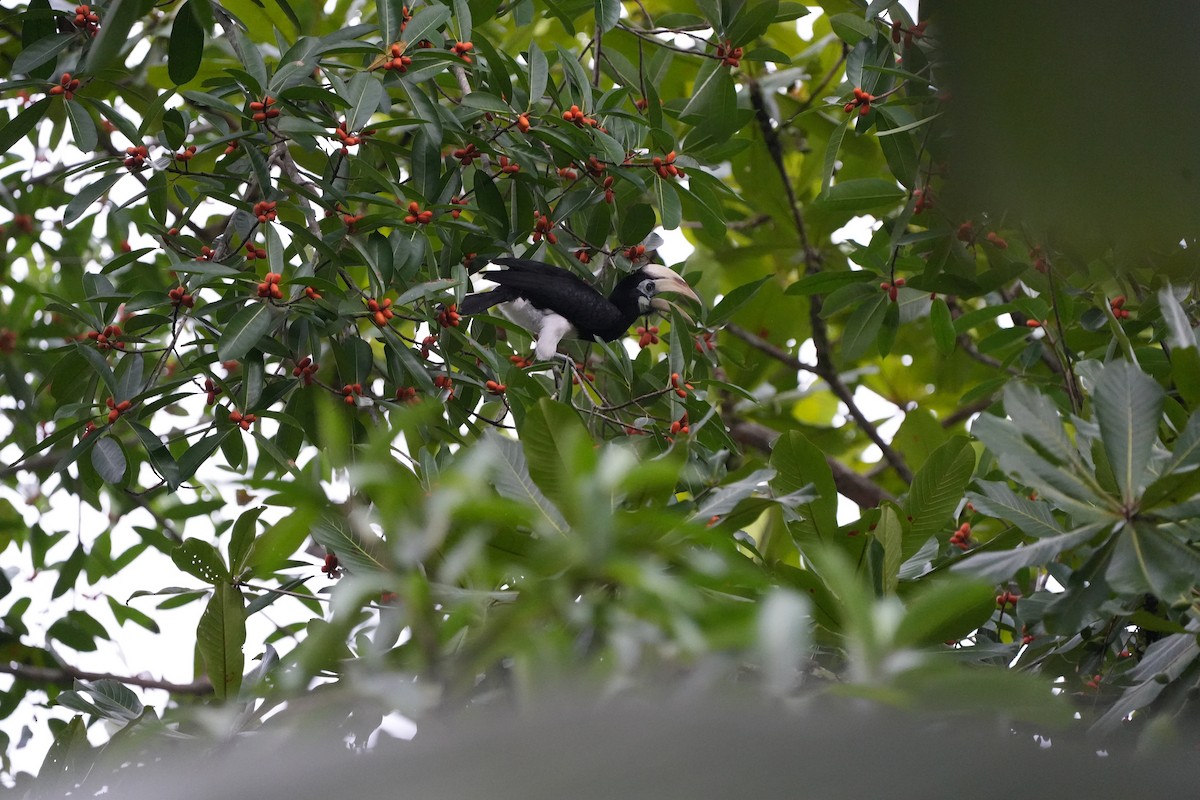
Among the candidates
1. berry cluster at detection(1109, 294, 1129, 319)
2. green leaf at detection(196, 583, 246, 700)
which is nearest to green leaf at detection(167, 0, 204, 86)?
green leaf at detection(196, 583, 246, 700)

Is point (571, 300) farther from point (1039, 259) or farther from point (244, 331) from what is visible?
point (1039, 259)

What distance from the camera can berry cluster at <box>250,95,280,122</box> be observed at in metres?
1.51

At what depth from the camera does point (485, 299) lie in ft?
6.25

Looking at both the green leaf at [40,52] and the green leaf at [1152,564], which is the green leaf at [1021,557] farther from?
the green leaf at [40,52]

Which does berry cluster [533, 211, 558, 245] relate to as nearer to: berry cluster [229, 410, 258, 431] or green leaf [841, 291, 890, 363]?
berry cluster [229, 410, 258, 431]

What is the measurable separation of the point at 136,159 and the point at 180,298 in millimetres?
210

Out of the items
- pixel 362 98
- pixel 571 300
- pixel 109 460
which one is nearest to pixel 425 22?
pixel 362 98

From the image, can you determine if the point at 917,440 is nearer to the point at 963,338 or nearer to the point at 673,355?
the point at 963,338

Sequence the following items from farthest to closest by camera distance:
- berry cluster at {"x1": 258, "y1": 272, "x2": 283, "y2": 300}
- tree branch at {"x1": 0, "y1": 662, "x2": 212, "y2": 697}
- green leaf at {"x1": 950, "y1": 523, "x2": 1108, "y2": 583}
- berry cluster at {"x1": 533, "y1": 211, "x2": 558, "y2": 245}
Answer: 1. tree branch at {"x1": 0, "y1": 662, "x2": 212, "y2": 697}
2. berry cluster at {"x1": 533, "y1": 211, "x2": 558, "y2": 245}
3. berry cluster at {"x1": 258, "y1": 272, "x2": 283, "y2": 300}
4. green leaf at {"x1": 950, "y1": 523, "x2": 1108, "y2": 583}

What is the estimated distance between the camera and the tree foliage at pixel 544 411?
58cm

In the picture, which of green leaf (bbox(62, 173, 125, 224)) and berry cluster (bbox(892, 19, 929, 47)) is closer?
green leaf (bbox(62, 173, 125, 224))

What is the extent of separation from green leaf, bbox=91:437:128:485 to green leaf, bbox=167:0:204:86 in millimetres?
511

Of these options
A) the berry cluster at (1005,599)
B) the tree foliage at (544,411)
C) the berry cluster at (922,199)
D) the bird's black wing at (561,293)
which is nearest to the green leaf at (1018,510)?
the tree foliage at (544,411)

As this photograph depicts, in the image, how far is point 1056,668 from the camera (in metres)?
1.38
